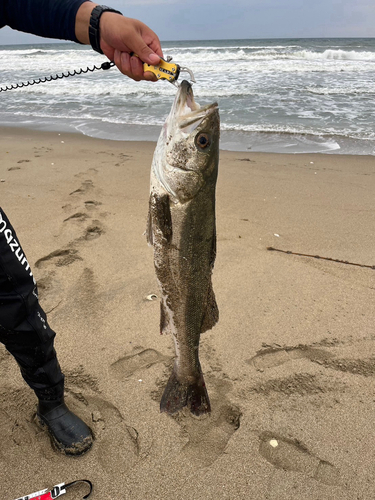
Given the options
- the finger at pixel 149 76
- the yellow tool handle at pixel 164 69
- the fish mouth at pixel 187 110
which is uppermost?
the yellow tool handle at pixel 164 69

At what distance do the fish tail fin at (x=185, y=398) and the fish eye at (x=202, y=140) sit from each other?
149 centimetres

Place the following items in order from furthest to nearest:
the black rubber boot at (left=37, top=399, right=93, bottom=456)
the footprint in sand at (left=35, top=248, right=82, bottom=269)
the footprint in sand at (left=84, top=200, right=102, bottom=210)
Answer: the footprint in sand at (left=84, top=200, right=102, bottom=210)
the footprint in sand at (left=35, top=248, right=82, bottom=269)
the black rubber boot at (left=37, top=399, right=93, bottom=456)

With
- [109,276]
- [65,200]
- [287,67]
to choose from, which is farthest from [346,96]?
[109,276]

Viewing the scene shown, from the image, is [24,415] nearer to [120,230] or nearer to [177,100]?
[177,100]

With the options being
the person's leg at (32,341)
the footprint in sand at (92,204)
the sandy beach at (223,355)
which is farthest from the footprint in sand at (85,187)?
the person's leg at (32,341)

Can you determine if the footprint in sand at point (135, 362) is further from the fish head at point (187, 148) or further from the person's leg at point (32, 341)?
the fish head at point (187, 148)

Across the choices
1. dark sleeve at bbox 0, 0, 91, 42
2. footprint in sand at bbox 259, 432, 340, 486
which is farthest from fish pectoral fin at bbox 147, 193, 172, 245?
footprint in sand at bbox 259, 432, 340, 486

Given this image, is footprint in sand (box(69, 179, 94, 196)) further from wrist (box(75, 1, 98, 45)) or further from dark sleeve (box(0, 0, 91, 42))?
wrist (box(75, 1, 98, 45))

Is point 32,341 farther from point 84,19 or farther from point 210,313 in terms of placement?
point 84,19

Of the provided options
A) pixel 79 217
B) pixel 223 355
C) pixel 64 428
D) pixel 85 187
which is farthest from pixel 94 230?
pixel 64 428

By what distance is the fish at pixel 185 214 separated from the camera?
2057mm

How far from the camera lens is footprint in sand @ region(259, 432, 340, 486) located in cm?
238

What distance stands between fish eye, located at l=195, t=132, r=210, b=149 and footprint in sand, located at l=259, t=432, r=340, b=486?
6.64 ft

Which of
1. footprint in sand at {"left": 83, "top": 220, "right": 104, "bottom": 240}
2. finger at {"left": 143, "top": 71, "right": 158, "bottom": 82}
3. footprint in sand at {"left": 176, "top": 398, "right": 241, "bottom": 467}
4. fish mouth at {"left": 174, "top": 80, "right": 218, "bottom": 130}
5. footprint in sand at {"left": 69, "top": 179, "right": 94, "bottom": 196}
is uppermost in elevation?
finger at {"left": 143, "top": 71, "right": 158, "bottom": 82}
